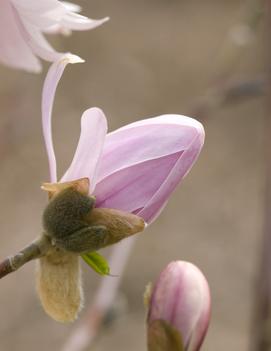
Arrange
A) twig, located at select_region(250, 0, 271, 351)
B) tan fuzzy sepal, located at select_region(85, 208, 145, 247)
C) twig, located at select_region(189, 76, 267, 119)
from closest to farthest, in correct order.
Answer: tan fuzzy sepal, located at select_region(85, 208, 145, 247) → twig, located at select_region(250, 0, 271, 351) → twig, located at select_region(189, 76, 267, 119)

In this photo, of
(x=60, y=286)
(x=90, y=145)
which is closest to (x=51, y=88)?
(x=90, y=145)

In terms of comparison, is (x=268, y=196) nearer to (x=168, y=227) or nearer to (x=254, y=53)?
(x=168, y=227)

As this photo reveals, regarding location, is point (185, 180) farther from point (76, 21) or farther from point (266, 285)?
point (76, 21)

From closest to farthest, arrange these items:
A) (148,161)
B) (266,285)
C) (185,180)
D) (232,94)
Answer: (148,161) → (266,285) → (232,94) → (185,180)

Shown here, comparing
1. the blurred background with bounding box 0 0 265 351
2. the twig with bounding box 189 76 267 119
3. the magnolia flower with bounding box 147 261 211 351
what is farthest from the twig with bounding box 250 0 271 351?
the blurred background with bounding box 0 0 265 351

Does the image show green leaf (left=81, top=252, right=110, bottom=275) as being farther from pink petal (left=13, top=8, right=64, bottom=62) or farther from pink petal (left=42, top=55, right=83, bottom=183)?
pink petal (left=13, top=8, right=64, bottom=62)

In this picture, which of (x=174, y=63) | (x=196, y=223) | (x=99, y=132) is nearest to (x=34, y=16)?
(x=99, y=132)
